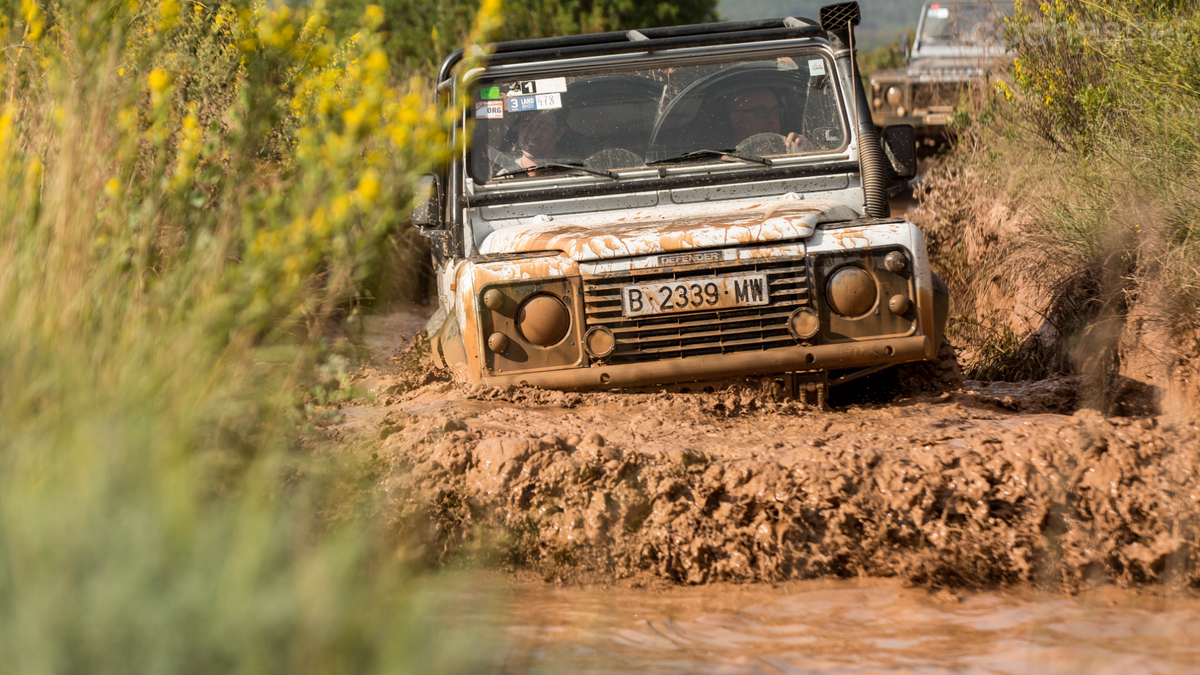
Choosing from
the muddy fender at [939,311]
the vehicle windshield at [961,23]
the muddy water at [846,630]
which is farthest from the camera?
the vehicle windshield at [961,23]

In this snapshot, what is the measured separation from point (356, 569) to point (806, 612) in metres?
1.32

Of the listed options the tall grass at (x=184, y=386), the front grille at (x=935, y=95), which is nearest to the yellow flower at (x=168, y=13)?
the tall grass at (x=184, y=386)

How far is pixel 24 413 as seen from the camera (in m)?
1.76

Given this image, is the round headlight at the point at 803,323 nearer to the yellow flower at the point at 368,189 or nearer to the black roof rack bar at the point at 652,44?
the black roof rack bar at the point at 652,44

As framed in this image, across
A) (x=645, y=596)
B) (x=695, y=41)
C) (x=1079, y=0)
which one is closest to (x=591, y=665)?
(x=645, y=596)

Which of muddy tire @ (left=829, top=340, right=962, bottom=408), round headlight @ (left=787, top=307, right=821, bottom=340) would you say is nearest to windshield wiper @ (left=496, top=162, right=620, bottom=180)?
round headlight @ (left=787, top=307, right=821, bottom=340)

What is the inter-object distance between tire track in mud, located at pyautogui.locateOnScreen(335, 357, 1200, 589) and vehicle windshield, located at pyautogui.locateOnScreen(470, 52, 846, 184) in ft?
5.36

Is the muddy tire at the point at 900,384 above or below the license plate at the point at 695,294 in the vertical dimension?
below

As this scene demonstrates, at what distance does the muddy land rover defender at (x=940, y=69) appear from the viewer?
8.24m

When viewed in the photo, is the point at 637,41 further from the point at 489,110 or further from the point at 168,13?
the point at 168,13

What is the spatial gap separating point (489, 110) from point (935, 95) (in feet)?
23.0

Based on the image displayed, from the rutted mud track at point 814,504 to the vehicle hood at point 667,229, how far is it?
2.45 ft

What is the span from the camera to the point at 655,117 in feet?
14.2

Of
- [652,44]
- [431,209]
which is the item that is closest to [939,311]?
[652,44]
